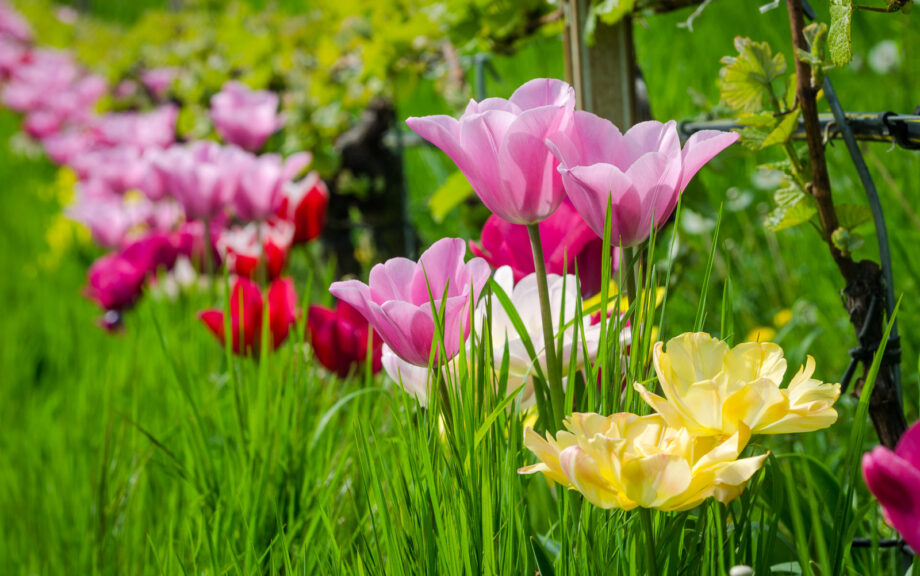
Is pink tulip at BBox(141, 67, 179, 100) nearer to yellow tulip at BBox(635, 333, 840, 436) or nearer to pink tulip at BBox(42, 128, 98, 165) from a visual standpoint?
pink tulip at BBox(42, 128, 98, 165)

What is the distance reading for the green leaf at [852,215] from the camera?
56 centimetres

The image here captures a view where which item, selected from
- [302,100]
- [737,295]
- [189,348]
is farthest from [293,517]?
[302,100]

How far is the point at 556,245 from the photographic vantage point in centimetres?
63

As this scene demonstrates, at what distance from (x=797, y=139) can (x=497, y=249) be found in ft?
0.83

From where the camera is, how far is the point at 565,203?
62 cm

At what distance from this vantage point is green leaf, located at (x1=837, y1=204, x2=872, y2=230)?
1.84ft

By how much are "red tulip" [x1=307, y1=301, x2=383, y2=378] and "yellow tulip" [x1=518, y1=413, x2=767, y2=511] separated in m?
0.50

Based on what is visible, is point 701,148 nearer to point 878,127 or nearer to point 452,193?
point 878,127

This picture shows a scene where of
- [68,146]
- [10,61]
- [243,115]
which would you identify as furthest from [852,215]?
[10,61]

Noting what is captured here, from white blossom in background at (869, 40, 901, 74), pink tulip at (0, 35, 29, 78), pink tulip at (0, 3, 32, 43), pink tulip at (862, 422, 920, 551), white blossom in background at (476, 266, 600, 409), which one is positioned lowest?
pink tulip at (862, 422, 920, 551)

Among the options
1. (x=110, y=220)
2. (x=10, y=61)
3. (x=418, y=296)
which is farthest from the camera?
(x=10, y=61)

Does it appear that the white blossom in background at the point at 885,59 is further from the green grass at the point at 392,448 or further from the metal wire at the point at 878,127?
the metal wire at the point at 878,127

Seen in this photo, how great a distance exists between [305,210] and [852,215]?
2.59ft

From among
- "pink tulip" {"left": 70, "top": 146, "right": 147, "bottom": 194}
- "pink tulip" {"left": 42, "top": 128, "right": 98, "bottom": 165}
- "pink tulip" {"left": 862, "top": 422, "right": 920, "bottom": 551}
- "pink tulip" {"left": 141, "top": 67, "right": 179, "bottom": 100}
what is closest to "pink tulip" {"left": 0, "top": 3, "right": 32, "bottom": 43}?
"pink tulip" {"left": 42, "top": 128, "right": 98, "bottom": 165}
